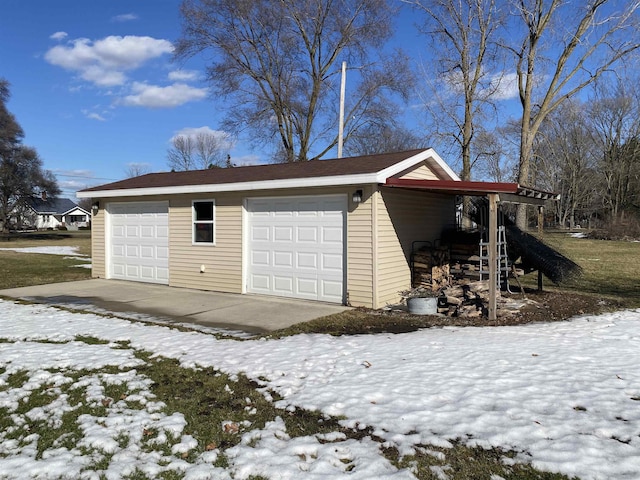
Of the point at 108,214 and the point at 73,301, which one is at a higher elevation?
the point at 108,214

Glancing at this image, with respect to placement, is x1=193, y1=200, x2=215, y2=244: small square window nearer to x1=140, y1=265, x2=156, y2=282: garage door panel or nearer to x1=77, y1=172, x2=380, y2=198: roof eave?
x1=77, y1=172, x2=380, y2=198: roof eave

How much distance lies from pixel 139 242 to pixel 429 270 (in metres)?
7.72

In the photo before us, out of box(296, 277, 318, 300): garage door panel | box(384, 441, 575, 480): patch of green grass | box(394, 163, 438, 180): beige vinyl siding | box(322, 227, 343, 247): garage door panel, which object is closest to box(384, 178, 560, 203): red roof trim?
box(394, 163, 438, 180): beige vinyl siding

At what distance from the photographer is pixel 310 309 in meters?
8.44

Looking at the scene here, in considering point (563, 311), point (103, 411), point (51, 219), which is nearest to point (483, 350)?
point (563, 311)

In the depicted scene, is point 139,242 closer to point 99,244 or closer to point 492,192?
point 99,244

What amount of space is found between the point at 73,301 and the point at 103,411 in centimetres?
625

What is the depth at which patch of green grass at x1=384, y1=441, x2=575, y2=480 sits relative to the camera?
286 centimetres

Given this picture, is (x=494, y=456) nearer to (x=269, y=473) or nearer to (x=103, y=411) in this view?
(x=269, y=473)

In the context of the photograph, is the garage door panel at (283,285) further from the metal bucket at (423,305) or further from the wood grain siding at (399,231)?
the metal bucket at (423,305)

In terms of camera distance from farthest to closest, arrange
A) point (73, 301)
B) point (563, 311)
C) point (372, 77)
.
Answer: point (372, 77)
point (73, 301)
point (563, 311)

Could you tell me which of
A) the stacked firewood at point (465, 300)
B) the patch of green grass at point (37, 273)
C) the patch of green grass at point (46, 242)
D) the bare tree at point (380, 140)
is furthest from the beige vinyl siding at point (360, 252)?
the patch of green grass at point (46, 242)

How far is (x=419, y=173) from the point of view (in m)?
10.0

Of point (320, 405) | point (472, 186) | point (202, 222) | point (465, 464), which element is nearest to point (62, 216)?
point (202, 222)
